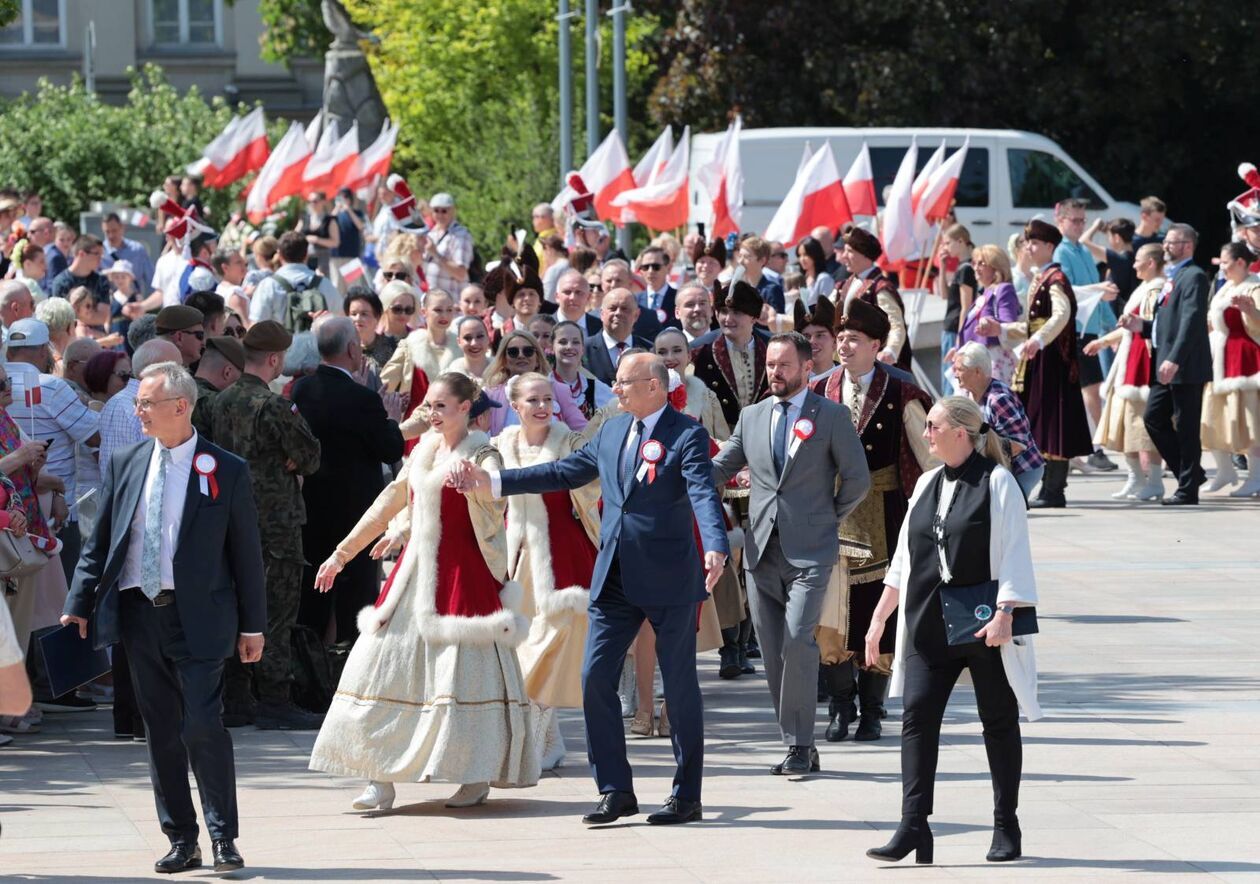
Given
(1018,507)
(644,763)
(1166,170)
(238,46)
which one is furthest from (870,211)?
(238,46)

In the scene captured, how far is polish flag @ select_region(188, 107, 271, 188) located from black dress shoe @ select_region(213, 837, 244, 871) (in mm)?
20782

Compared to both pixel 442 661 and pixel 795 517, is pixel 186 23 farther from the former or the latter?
pixel 442 661

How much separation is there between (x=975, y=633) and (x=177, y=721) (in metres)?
2.75

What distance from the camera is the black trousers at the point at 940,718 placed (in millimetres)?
8438

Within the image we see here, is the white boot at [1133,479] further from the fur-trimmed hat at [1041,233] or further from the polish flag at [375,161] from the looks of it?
Answer: the polish flag at [375,161]

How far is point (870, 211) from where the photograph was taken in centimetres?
2250

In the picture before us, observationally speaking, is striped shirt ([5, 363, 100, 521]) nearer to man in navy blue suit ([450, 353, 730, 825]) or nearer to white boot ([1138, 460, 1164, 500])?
man in navy blue suit ([450, 353, 730, 825])

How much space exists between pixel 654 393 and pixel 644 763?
74.3 inches

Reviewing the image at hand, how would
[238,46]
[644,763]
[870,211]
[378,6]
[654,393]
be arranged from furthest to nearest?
1. [238,46]
2. [378,6]
3. [870,211]
4. [644,763]
5. [654,393]

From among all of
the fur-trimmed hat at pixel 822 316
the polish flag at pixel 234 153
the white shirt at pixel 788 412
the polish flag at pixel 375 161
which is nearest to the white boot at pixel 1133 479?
the fur-trimmed hat at pixel 822 316

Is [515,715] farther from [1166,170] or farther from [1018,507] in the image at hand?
[1166,170]

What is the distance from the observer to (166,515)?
8.40 metres

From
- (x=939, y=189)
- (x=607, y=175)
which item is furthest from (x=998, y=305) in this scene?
(x=607, y=175)

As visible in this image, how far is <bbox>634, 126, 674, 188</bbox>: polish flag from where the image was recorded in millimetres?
23969
